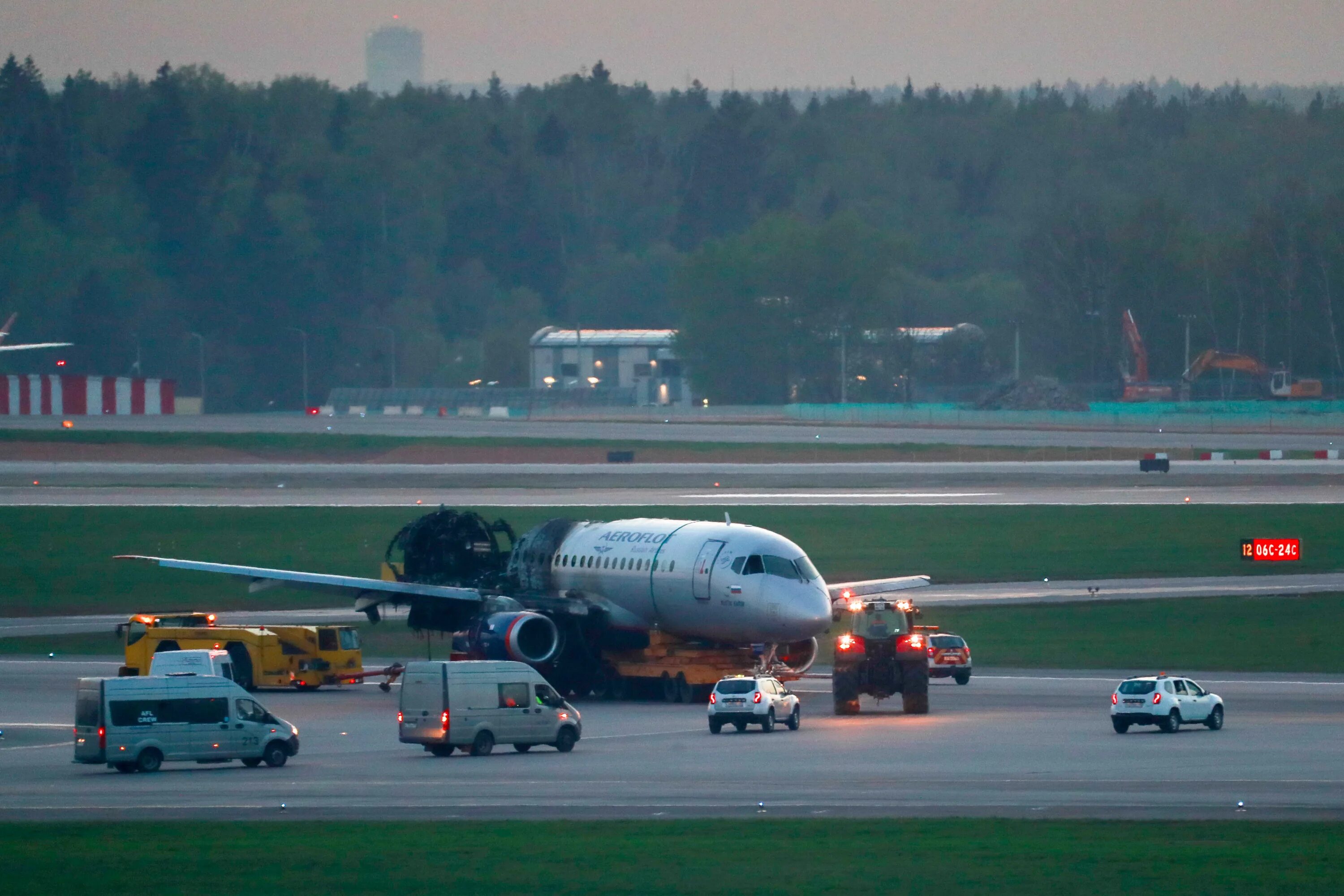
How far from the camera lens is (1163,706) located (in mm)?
36844

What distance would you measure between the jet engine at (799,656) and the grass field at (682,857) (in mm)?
19346

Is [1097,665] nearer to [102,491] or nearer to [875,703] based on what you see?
[875,703]

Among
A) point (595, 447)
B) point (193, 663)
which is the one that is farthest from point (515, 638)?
point (595, 447)

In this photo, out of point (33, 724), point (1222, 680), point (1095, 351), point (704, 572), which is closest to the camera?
point (33, 724)

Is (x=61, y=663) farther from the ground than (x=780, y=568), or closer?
closer

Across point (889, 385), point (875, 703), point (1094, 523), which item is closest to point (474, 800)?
point (875, 703)

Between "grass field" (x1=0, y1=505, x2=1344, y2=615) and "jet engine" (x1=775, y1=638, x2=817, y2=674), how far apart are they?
77.3 feet

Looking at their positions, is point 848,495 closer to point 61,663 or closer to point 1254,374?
point 61,663

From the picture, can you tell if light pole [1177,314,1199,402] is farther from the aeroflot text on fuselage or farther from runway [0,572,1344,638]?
the aeroflot text on fuselage

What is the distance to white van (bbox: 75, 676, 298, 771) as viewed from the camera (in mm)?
31906

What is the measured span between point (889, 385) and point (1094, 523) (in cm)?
10518

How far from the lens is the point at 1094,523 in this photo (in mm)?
86250

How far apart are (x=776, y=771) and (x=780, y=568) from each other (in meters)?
12.3

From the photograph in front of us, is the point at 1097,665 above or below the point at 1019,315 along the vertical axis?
below
